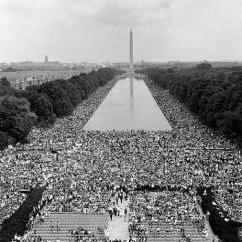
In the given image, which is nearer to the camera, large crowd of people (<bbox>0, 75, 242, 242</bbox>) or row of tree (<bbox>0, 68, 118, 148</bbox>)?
large crowd of people (<bbox>0, 75, 242, 242</bbox>)

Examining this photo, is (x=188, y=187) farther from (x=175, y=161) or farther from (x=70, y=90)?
(x=70, y=90)

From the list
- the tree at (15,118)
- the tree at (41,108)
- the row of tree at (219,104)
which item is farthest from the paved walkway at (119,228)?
the tree at (41,108)

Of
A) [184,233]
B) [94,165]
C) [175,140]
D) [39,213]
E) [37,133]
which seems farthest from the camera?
[37,133]

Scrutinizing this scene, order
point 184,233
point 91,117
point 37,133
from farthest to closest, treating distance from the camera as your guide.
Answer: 1. point 91,117
2. point 37,133
3. point 184,233

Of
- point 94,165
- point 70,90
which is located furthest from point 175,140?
point 70,90

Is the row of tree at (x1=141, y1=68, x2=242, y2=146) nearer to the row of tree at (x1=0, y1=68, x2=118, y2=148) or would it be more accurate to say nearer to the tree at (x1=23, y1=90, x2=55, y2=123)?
the row of tree at (x1=0, y1=68, x2=118, y2=148)

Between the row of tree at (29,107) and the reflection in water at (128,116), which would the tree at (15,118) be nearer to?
the row of tree at (29,107)

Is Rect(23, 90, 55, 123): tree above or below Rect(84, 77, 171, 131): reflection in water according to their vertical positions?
above

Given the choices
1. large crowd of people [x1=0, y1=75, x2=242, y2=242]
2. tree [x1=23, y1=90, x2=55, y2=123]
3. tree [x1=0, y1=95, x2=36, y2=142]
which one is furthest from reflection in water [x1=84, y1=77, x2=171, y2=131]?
tree [x1=0, y1=95, x2=36, y2=142]

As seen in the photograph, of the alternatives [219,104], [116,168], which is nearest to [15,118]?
[116,168]
